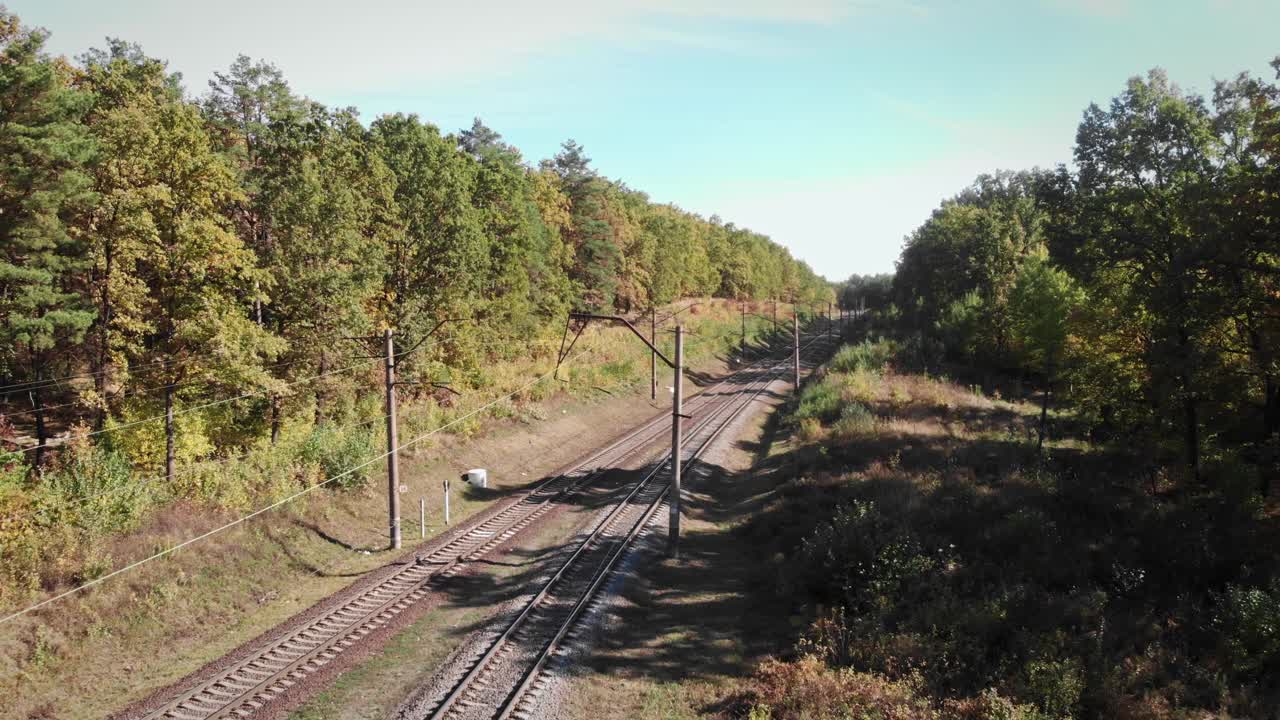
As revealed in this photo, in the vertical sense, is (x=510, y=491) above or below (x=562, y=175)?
below

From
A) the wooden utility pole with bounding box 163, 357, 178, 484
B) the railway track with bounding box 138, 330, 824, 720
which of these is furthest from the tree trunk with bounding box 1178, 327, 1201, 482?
the wooden utility pole with bounding box 163, 357, 178, 484

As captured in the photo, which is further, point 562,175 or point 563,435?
point 562,175

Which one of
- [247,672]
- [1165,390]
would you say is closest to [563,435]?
[247,672]

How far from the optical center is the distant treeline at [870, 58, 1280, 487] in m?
16.7

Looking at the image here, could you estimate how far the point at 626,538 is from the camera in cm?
2111

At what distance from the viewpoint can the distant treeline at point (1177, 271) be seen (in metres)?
16.7

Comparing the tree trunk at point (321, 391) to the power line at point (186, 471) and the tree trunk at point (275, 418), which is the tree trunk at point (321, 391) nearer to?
the power line at point (186, 471)

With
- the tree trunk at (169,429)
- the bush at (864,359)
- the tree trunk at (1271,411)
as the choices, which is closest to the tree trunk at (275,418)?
the tree trunk at (169,429)

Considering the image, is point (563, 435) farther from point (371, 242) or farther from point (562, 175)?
point (562, 175)

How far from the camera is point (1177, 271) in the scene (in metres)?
17.7

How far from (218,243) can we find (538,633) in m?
16.9

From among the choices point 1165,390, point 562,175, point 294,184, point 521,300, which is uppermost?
point 562,175

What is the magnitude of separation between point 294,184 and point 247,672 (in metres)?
18.0

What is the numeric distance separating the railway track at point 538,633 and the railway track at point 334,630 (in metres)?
2.90
